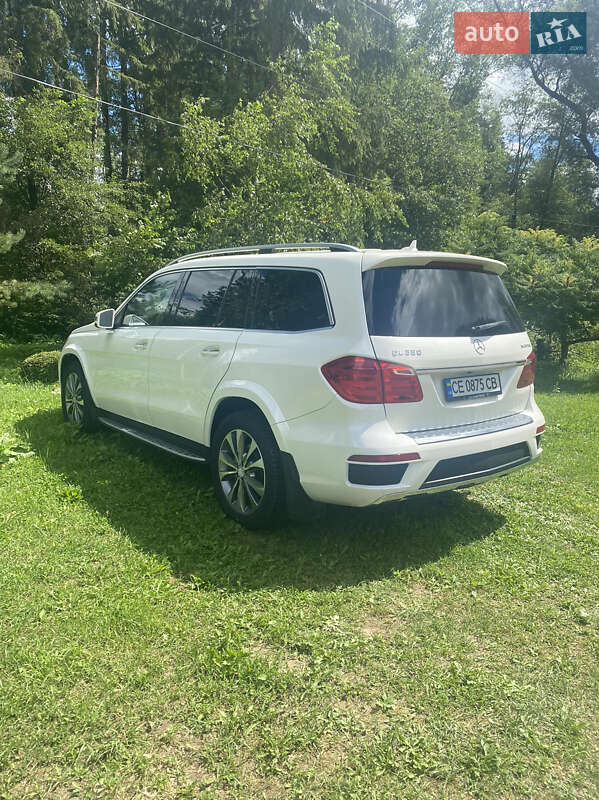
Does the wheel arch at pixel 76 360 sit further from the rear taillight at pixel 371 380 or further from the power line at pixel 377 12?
the power line at pixel 377 12

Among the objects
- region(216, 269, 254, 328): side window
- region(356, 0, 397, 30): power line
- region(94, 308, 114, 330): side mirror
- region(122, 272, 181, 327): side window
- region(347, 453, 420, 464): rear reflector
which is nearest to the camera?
region(347, 453, 420, 464): rear reflector

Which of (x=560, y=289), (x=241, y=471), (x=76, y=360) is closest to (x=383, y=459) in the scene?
(x=241, y=471)

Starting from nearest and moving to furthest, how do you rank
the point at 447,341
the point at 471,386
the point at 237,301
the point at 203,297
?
the point at 447,341
the point at 471,386
the point at 237,301
the point at 203,297

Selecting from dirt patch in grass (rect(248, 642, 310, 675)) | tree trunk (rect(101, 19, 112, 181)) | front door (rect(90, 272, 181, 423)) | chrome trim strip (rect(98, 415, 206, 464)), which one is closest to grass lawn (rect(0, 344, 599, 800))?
dirt patch in grass (rect(248, 642, 310, 675))

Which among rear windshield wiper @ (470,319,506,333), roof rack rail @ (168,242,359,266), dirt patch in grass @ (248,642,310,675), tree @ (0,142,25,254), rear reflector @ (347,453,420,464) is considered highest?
tree @ (0,142,25,254)

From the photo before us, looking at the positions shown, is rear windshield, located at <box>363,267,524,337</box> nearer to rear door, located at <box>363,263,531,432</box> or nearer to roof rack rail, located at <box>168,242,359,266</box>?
rear door, located at <box>363,263,531,432</box>

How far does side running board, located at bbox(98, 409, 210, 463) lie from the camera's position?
15.2 ft

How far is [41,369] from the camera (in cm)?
1104

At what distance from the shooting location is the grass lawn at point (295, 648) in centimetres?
219

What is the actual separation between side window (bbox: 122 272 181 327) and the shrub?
5972mm

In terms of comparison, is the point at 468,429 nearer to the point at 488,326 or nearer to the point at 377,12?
the point at 488,326

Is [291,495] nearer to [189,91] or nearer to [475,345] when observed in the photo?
[475,345]

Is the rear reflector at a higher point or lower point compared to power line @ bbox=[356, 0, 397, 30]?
lower

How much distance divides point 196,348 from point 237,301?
1.64ft
